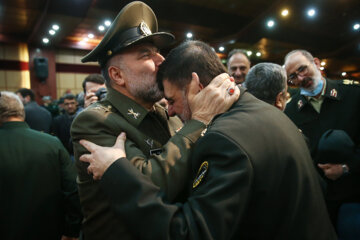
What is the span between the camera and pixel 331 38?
10.8 m

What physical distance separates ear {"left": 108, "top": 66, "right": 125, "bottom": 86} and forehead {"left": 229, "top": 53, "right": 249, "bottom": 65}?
2361 mm

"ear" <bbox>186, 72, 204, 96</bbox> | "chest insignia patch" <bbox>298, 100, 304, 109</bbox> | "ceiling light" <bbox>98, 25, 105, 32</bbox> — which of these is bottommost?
"chest insignia patch" <bbox>298, 100, 304, 109</bbox>

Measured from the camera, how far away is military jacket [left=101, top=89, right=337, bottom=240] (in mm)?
855

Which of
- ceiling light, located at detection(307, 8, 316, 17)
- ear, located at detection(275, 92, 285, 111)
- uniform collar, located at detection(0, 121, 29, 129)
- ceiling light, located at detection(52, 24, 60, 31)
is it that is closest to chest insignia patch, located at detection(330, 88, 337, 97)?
ear, located at detection(275, 92, 285, 111)

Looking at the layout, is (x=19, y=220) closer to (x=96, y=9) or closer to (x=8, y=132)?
(x=8, y=132)

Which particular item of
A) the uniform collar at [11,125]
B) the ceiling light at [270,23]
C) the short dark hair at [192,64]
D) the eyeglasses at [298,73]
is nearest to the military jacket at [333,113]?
the eyeglasses at [298,73]

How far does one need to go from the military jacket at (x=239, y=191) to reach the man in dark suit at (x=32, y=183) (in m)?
1.38

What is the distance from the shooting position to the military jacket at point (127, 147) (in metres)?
1.07

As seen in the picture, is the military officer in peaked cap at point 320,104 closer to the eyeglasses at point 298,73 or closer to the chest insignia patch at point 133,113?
the eyeglasses at point 298,73

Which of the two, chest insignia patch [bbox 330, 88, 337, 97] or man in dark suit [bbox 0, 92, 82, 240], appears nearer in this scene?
man in dark suit [bbox 0, 92, 82, 240]

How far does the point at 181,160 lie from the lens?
1073 millimetres

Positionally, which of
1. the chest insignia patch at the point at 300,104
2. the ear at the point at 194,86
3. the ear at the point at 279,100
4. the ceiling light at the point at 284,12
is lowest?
the chest insignia patch at the point at 300,104

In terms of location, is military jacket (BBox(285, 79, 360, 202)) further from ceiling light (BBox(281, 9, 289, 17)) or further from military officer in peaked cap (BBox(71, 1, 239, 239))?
ceiling light (BBox(281, 9, 289, 17))

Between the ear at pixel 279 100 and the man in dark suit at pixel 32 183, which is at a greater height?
the ear at pixel 279 100
